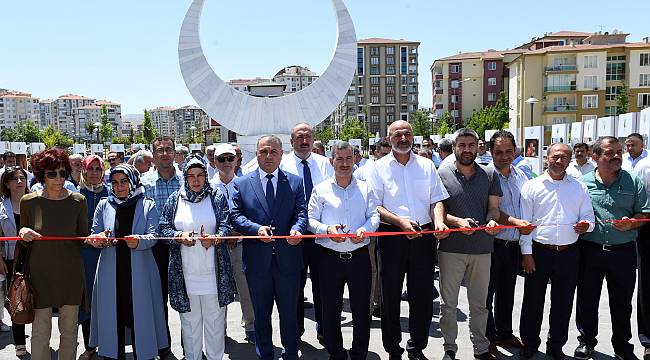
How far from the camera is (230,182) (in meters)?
5.16

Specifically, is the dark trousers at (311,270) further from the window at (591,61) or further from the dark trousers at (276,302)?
the window at (591,61)

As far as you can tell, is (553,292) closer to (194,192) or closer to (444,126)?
(194,192)

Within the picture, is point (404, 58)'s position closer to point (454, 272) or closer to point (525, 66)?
point (525, 66)

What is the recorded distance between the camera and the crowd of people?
3881 mm

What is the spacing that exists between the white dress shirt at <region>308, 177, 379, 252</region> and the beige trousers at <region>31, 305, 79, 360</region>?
1.98 m

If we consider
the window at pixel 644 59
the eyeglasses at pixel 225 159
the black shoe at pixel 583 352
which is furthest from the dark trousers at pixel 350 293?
the window at pixel 644 59

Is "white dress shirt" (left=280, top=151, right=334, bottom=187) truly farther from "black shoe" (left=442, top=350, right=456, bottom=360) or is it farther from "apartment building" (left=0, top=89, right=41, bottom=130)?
"apartment building" (left=0, top=89, right=41, bottom=130)

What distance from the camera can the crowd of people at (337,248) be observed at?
3.88 m

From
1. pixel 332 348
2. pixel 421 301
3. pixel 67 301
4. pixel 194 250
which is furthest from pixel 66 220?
pixel 421 301

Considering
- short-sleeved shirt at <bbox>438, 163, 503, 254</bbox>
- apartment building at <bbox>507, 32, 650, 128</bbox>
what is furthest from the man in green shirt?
apartment building at <bbox>507, 32, 650, 128</bbox>

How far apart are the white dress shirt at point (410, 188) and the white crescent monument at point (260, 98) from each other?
576 cm

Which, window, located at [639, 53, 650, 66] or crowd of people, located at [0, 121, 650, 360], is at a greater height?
window, located at [639, 53, 650, 66]

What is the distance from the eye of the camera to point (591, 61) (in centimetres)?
5153

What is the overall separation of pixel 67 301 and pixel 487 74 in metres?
72.6
